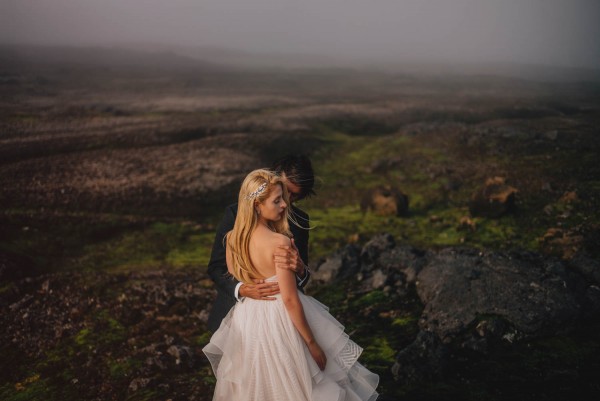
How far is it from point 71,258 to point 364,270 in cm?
1088

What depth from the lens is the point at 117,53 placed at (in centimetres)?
15988

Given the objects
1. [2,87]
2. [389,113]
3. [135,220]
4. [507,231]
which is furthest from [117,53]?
[507,231]

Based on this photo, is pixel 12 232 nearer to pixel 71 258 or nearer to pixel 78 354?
pixel 71 258

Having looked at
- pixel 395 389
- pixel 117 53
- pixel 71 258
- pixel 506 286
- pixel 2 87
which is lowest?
pixel 71 258

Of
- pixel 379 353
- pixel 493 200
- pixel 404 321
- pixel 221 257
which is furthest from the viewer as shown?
pixel 493 200

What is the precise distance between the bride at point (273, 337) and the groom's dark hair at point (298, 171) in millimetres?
1704

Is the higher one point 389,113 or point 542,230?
point 389,113

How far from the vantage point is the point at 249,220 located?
184 inches

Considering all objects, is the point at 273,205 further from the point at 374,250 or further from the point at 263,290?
Answer: the point at 374,250

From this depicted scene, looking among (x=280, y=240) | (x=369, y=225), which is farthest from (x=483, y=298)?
(x=369, y=225)

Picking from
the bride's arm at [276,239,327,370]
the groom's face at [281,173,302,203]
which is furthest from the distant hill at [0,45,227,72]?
the bride's arm at [276,239,327,370]

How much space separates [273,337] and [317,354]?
548 millimetres

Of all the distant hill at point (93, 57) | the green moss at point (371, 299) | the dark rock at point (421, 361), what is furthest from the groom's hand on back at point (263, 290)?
the distant hill at point (93, 57)

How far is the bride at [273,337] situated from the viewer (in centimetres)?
456
